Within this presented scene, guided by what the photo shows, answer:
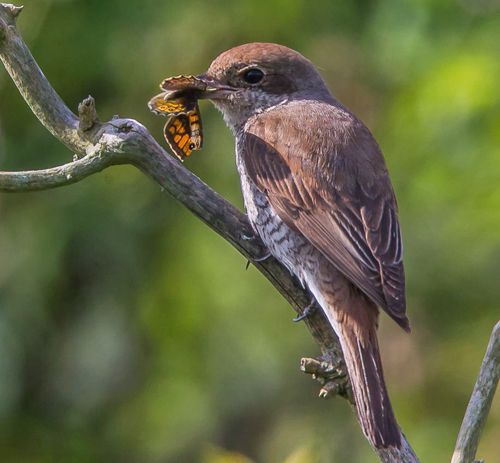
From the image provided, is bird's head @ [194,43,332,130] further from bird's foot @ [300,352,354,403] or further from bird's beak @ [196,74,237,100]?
bird's foot @ [300,352,354,403]

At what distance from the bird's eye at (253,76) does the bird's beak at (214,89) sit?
0.08 meters

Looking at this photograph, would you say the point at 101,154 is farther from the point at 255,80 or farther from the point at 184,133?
the point at 255,80

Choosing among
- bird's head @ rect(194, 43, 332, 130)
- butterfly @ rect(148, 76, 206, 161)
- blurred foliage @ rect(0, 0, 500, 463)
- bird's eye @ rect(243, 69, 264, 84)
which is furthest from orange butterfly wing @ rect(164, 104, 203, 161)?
blurred foliage @ rect(0, 0, 500, 463)

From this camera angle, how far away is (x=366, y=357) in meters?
3.01

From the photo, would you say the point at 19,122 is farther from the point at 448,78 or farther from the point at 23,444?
the point at 448,78

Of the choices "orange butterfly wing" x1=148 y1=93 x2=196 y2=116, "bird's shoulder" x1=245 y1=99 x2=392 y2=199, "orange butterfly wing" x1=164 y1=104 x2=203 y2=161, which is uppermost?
"orange butterfly wing" x1=148 y1=93 x2=196 y2=116

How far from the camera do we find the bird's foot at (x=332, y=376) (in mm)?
2820

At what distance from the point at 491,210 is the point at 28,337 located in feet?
8.18

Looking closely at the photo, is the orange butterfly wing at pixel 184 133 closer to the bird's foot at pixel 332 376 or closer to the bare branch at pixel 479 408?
the bird's foot at pixel 332 376

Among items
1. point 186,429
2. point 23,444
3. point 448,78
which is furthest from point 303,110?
point 23,444

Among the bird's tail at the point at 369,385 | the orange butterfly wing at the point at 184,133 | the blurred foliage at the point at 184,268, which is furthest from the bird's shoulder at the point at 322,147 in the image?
the blurred foliage at the point at 184,268

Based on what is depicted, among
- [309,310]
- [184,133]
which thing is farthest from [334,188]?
[184,133]

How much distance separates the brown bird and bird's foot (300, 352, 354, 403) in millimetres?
35

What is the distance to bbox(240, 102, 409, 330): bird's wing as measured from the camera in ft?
10.7
